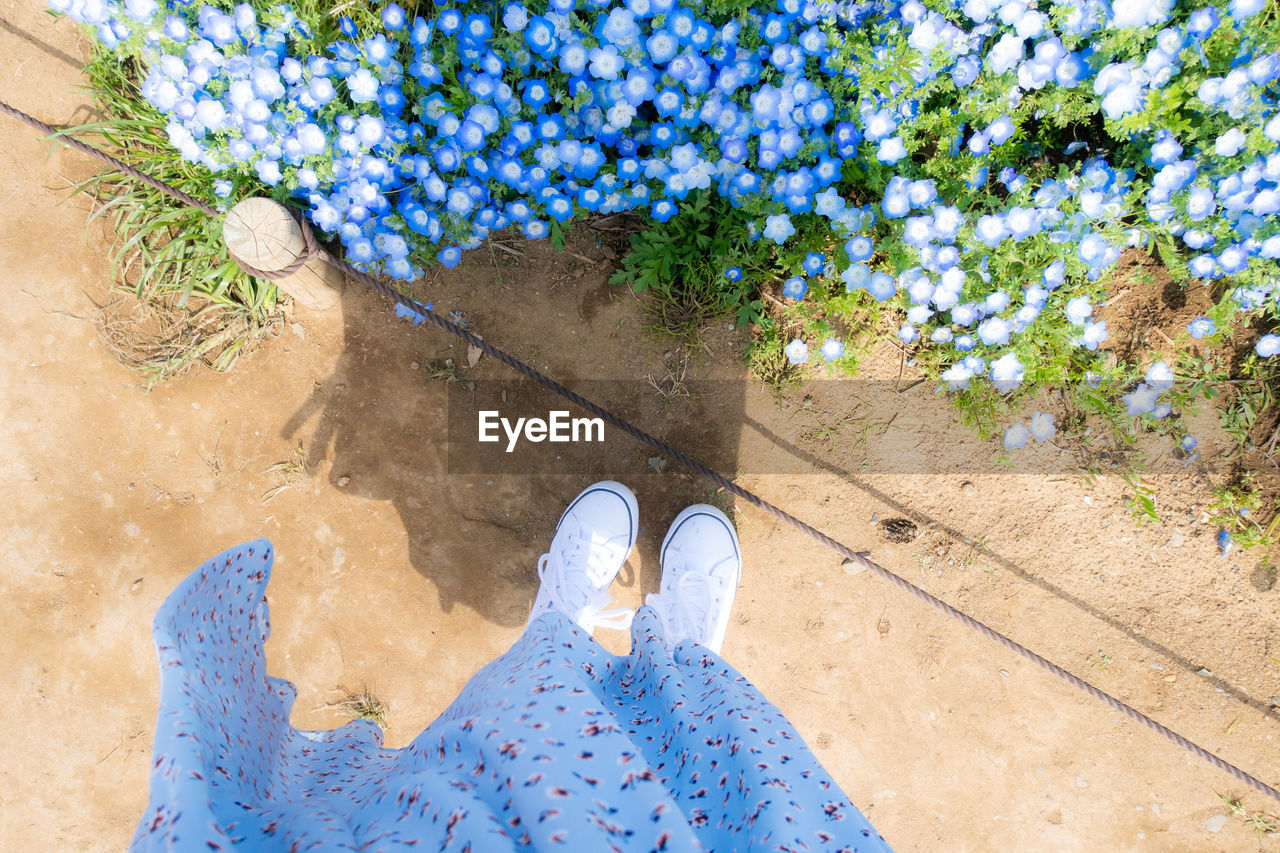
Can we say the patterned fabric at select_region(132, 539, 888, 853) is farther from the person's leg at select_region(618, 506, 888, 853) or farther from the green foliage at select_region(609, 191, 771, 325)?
the green foliage at select_region(609, 191, 771, 325)

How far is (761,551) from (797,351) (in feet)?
3.09

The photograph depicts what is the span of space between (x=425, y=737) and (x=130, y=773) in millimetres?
2572

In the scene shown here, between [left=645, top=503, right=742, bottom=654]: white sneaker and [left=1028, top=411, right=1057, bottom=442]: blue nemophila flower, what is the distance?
148 centimetres

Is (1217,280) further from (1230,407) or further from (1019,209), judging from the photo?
(1019,209)

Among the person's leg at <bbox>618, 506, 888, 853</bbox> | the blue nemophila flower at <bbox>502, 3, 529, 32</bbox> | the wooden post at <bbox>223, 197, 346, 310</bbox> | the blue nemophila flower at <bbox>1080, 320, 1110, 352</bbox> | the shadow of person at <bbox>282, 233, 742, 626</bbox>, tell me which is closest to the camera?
the person's leg at <bbox>618, 506, 888, 853</bbox>

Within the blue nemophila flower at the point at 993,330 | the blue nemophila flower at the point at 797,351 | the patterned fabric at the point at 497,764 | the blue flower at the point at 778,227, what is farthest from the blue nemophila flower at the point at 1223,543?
the patterned fabric at the point at 497,764

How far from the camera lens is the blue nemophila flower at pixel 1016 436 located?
3.10 metres

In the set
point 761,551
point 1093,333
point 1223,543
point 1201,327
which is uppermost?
point 1201,327

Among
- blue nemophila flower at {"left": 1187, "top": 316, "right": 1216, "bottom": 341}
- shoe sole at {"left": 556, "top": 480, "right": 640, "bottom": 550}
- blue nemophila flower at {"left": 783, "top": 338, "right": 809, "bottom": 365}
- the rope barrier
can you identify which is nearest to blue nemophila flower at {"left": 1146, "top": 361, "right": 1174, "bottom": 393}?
blue nemophila flower at {"left": 1187, "top": 316, "right": 1216, "bottom": 341}

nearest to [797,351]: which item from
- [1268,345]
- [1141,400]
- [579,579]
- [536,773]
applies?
[579,579]

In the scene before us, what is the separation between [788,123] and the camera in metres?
2.53

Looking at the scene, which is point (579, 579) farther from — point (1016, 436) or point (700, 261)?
point (1016, 436)

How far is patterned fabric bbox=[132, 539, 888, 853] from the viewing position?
1323 mm

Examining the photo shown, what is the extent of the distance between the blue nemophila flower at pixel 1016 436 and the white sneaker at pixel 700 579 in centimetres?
135
